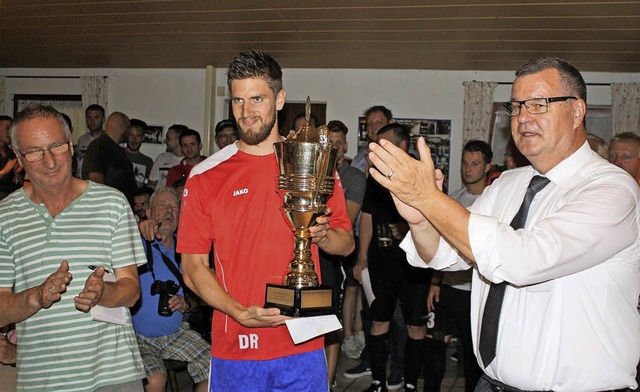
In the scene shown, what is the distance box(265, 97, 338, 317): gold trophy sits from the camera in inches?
108

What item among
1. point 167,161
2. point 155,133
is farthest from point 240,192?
point 155,133

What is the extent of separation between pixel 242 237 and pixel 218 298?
268 mm

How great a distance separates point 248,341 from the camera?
111 inches

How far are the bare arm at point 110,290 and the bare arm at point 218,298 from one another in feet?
0.74

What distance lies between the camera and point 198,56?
34.9 feet

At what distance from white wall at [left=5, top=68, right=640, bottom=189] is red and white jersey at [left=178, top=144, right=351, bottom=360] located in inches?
321

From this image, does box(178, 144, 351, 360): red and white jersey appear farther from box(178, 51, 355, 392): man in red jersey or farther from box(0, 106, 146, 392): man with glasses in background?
box(0, 106, 146, 392): man with glasses in background

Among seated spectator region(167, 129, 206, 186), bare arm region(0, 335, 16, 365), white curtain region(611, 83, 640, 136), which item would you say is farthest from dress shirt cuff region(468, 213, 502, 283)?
white curtain region(611, 83, 640, 136)

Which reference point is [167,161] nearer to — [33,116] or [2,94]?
[2,94]

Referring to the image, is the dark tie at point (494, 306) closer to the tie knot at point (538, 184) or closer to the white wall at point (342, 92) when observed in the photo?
the tie knot at point (538, 184)

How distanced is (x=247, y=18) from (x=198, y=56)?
259 centimetres

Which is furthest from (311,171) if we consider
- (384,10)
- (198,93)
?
(198,93)

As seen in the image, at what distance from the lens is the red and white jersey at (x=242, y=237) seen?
2830 mm

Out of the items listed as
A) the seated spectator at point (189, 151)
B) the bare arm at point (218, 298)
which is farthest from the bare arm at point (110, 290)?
the seated spectator at point (189, 151)
